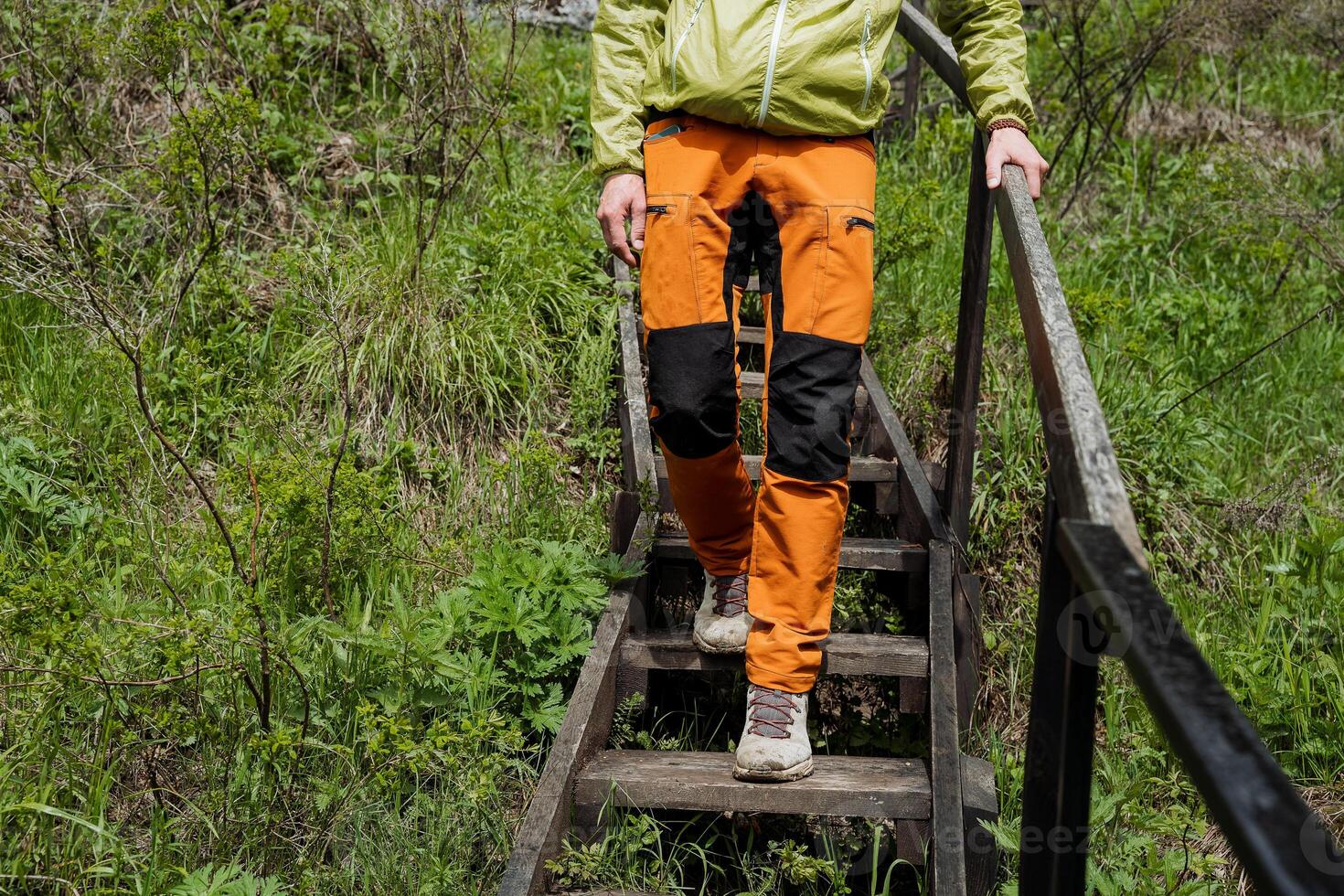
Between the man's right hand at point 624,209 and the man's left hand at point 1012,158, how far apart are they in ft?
2.54

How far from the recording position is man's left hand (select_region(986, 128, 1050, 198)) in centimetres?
223

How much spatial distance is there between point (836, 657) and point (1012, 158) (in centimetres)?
125

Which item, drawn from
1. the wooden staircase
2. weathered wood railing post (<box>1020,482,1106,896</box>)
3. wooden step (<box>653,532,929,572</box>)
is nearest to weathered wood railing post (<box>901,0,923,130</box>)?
the wooden staircase

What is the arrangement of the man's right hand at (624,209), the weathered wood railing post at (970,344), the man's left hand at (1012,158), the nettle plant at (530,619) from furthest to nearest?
the weathered wood railing post at (970,344) < the nettle plant at (530,619) < the man's right hand at (624,209) < the man's left hand at (1012,158)

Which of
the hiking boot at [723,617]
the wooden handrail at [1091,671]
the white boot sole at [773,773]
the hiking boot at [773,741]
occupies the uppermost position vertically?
the wooden handrail at [1091,671]

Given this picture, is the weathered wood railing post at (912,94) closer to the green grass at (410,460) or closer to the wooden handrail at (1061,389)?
the green grass at (410,460)

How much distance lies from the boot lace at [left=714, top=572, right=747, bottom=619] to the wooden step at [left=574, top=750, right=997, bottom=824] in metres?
0.40

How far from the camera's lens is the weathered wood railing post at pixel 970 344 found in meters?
3.08

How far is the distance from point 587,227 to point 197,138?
204 centimetres

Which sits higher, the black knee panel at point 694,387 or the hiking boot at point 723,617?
the black knee panel at point 694,387

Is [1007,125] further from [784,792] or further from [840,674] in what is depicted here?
[784,792]

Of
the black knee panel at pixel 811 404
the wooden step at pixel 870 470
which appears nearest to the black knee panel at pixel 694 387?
the black knee panel at pixel 811 404

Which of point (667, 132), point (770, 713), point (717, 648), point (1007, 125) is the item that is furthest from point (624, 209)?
point (770, 713)

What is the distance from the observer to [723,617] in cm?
273
